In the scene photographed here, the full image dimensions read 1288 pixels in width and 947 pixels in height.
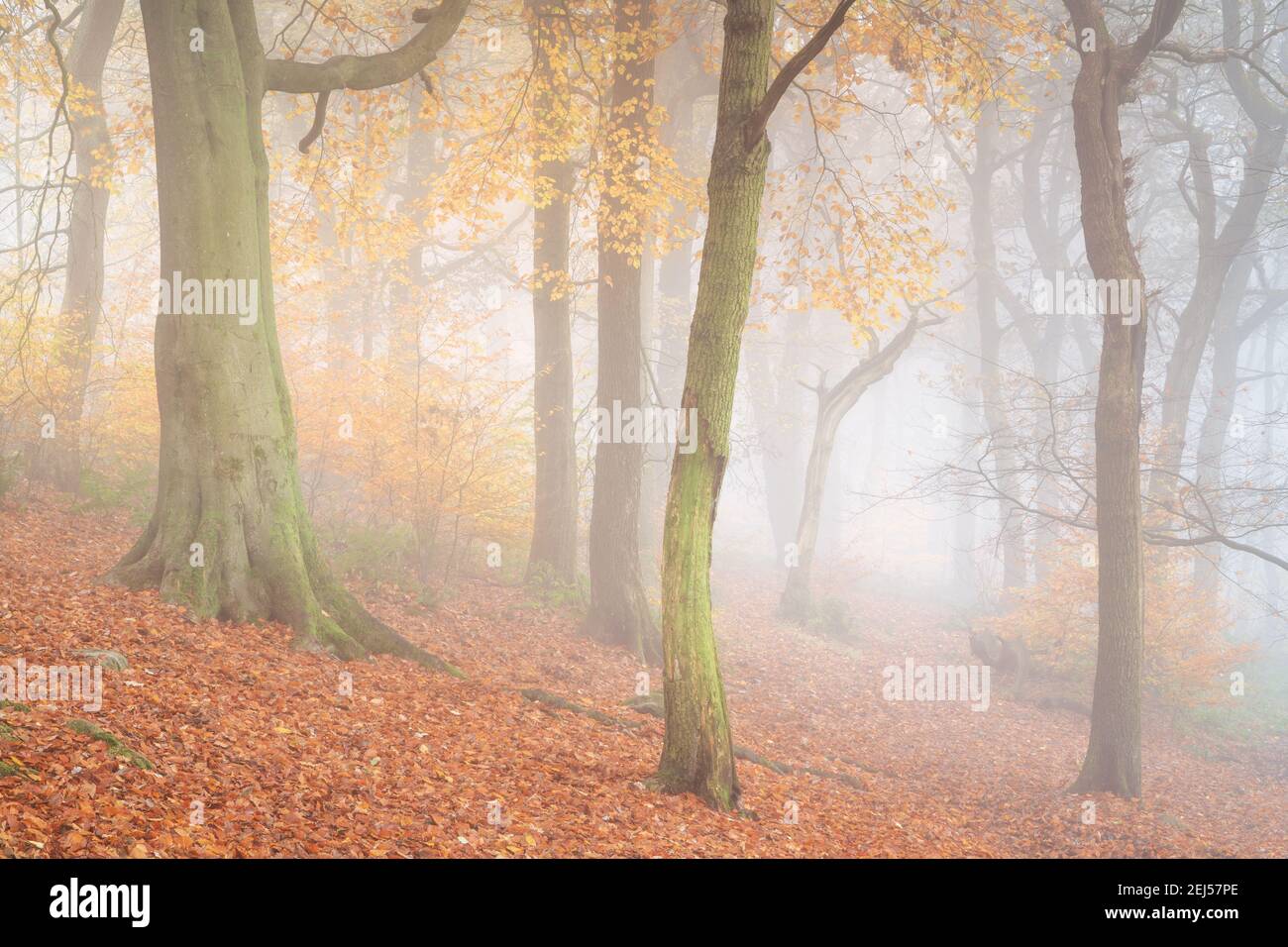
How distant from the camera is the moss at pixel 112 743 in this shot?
461cm

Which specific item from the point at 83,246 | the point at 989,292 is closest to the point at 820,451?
the point at 989,292

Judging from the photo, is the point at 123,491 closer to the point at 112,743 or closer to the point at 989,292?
the point at 112,743

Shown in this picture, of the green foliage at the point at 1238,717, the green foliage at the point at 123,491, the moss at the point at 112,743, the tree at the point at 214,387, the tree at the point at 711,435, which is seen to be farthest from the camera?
the green foliage at the point at 1238,717

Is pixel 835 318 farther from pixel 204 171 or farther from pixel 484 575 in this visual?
pixel 204 171

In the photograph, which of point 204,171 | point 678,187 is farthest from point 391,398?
point 204,171

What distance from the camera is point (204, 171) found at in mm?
7707

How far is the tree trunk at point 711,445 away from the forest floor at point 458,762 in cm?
39

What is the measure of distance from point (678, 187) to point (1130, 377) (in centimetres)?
651

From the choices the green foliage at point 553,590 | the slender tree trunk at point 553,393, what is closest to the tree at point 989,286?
the slender tree trunk at point 553,393

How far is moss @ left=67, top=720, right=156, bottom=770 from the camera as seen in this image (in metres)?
4.61

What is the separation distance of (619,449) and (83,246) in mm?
8513

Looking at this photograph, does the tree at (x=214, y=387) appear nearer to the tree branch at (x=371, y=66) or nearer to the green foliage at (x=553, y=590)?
the tree branch at (x=371, y=66)

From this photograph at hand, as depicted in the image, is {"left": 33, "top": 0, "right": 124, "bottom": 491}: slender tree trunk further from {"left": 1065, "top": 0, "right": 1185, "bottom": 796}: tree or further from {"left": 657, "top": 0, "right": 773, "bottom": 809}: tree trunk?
{"left": 1065, "top": 0, "right": 1185, "bottom": 796}: tree
